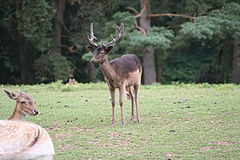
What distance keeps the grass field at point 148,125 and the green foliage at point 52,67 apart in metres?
8.86

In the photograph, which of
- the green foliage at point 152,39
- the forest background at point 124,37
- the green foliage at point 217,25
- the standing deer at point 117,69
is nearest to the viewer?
the standing deer at point 117,69

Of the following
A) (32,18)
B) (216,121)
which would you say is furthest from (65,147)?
(32,18)

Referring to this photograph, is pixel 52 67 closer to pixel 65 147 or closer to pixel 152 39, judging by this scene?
pixel 152 39

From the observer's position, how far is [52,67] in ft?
82.8

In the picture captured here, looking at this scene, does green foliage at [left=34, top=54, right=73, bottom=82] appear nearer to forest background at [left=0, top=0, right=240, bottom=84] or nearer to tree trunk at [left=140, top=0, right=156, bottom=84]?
forest background at [left=0, top=0, right=240, bottom=84]

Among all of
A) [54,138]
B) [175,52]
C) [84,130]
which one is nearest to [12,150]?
[54,138]

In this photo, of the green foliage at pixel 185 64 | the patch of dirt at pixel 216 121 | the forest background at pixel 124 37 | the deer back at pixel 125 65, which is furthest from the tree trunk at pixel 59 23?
the patch of dirt at pixel 216 121

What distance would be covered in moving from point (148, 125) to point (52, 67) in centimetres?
1578

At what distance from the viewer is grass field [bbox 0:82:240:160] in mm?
7578

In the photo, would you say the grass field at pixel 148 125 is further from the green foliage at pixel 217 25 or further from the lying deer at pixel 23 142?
the green foliage at pixel 217 25

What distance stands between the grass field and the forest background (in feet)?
21.3

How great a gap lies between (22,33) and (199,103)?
1253cm

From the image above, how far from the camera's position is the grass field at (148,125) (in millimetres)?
7578

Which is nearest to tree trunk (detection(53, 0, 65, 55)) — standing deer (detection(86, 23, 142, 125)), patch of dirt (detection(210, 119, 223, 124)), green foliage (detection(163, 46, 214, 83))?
green foliage (detection(163, 46, 214, 83))
